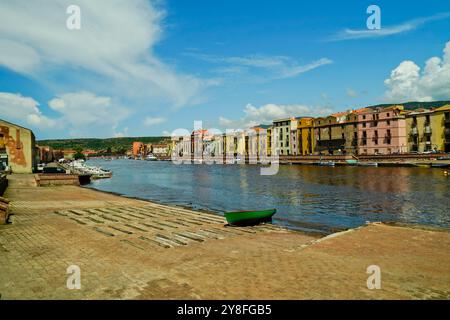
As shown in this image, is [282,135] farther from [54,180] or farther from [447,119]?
[54,180]

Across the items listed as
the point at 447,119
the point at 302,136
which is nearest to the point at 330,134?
the point at 302,136

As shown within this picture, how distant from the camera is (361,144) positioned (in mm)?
98500

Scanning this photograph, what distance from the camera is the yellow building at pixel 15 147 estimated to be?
4631 cm

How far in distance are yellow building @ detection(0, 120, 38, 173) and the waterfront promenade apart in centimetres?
3542

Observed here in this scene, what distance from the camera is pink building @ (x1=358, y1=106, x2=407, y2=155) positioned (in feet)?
295

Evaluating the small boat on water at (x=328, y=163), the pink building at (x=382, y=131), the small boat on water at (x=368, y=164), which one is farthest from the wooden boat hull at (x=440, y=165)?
the small boat on water at (x=328, y=163)

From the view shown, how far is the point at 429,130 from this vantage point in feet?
272

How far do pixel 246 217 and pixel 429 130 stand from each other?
82.6 meters

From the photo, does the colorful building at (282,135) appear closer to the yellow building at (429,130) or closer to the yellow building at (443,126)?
the yellow building at (429,130)

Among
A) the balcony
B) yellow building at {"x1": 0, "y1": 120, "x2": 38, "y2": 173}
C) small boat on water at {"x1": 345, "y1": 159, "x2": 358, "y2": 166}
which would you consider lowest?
small boat on water at {"x1": 345, "y1": 159, "x2": 358, "y2": 166}

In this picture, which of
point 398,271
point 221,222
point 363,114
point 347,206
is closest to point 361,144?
point 363,114

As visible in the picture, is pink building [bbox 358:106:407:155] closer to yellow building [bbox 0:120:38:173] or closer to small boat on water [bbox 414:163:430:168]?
small boat on water [bbox 414:163:430:168]

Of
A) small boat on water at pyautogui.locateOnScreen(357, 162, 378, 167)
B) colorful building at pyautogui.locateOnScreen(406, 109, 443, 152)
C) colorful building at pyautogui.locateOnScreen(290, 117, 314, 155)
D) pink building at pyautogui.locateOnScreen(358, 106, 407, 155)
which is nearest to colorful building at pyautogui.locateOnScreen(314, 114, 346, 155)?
colorful building at pyautogui.locateOnScreen(290, 117, 314, 155)
